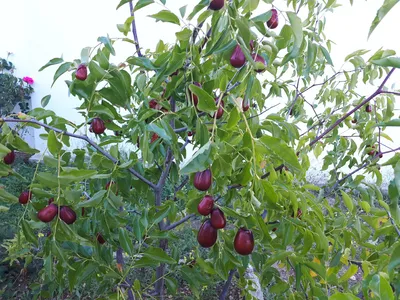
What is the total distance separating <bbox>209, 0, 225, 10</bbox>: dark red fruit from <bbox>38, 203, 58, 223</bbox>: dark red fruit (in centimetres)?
54

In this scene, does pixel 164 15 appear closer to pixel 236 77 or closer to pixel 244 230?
pixel 236 77

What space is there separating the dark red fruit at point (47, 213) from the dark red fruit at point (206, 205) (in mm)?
322

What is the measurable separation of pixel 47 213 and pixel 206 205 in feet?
1.14

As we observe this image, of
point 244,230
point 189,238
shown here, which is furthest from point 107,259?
point 189,238

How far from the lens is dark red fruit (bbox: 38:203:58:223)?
70 cm

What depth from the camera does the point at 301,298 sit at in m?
0.95

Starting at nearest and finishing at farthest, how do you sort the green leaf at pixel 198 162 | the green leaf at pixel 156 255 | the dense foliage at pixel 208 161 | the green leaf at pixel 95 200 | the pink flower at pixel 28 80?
the green leaf at pixel 198 162
the dense foliage at pixel 208 161
the green leaf at pixel 95 200
the green leaf at pixel 156 255
the pink flower at pixel 28 80

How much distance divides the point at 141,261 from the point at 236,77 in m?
0.51

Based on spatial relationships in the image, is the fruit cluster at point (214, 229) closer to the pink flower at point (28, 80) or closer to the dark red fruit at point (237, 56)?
the dark red fruit at point (237, 56)

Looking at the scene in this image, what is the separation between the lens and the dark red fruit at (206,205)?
2.25ft

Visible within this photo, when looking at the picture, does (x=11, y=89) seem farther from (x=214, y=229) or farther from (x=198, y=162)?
(x=198, y=162)

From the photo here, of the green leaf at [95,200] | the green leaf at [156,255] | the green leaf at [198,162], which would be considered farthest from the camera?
the green leaf at [156,255]

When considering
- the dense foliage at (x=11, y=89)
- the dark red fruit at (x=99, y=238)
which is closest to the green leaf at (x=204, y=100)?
the dark red fruit at (x=99, y=238)

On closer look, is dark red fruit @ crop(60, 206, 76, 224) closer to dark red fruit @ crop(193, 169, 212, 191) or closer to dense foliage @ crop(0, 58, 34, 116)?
dark red fruit @ crop(193, 169, 212, 191)
